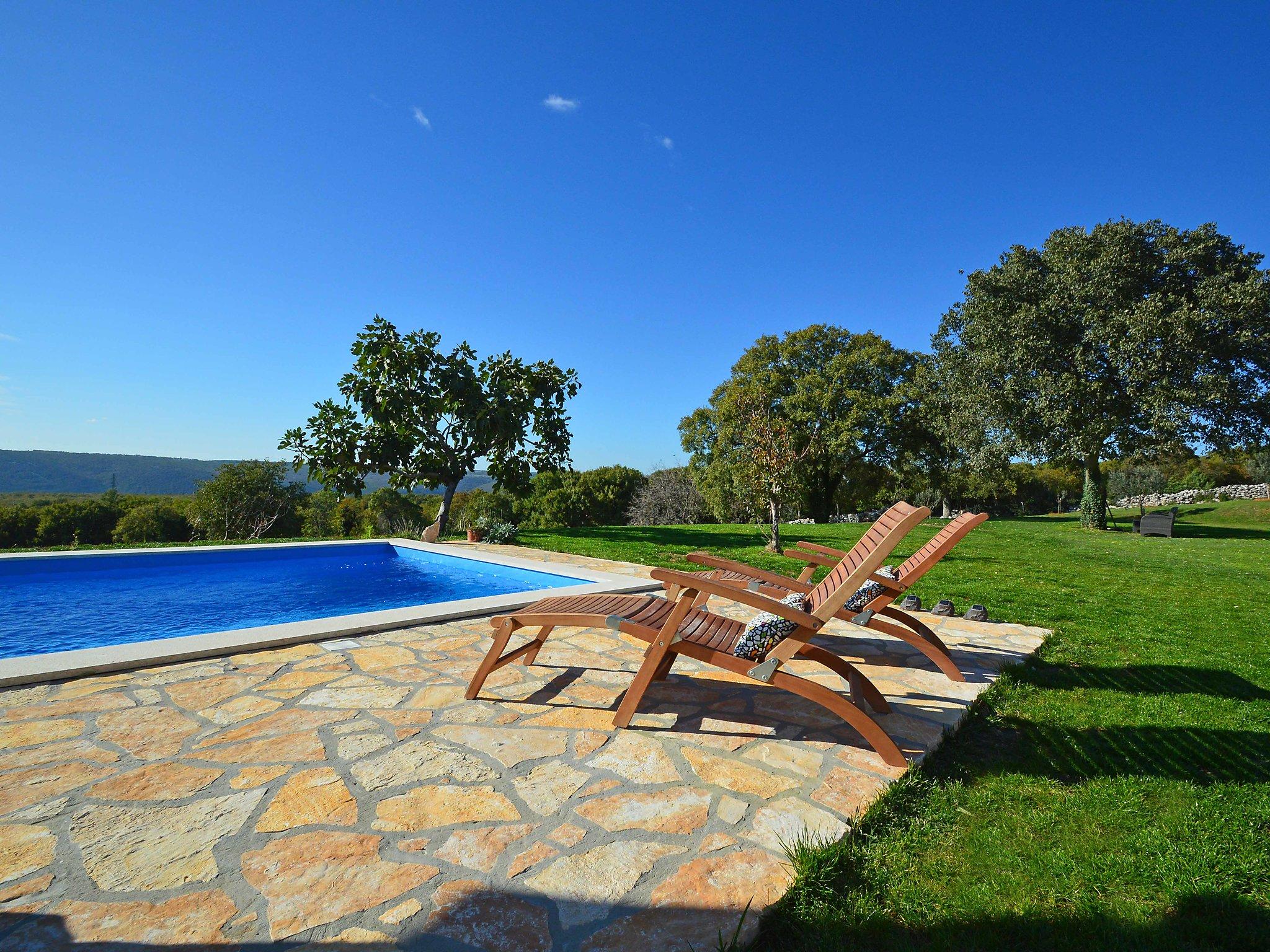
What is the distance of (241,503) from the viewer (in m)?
21.1

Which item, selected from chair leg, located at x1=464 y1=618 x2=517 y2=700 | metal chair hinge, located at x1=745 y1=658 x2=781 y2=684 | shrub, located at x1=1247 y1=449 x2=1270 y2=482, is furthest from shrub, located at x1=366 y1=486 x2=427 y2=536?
shrub, located at x1=1247 y1=449 x2=1270 y2=482

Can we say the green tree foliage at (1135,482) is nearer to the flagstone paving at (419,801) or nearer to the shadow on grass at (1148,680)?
the shadow on grass at (1148,680)

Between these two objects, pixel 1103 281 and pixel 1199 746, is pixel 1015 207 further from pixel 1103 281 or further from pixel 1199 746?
pixel 1199 746

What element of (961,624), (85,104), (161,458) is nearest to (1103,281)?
(961,624)

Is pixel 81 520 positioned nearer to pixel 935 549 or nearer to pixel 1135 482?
pixel 935 549

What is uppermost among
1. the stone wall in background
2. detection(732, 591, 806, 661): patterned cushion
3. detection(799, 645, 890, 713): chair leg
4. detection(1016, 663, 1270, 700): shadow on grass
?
the stone wall in background

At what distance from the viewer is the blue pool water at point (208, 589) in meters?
6.85

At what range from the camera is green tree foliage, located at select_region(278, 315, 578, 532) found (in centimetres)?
1491

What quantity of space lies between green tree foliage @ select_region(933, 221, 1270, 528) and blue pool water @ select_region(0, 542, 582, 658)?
16.4m

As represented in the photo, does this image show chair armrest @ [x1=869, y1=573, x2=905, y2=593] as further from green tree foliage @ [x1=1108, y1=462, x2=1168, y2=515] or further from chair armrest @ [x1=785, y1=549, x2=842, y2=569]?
green tree foliage @ [x1=1108, y1=462, x2=1168, y2=515]

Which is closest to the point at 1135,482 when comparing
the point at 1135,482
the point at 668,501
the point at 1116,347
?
the point at 1135,482

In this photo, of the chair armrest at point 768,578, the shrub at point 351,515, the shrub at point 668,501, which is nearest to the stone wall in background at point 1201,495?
the shrub at point 668,501

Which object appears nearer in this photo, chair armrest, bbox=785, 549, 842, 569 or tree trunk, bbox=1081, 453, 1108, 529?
chair armrest, bbox=785, 549, 842, 569

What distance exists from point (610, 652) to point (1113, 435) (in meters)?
18.9
